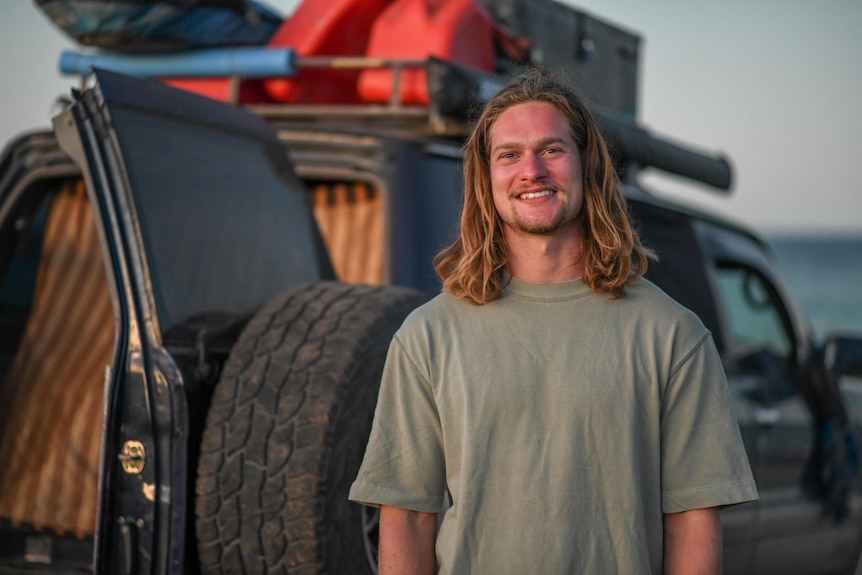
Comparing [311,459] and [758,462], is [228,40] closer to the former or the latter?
[311,459]

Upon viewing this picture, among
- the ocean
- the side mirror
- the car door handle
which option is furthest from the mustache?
the ocean

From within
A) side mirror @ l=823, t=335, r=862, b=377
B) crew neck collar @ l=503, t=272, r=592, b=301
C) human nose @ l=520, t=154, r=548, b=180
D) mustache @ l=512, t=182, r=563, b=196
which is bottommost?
crew neck collar @ l=503, t=272, r=592, b=301

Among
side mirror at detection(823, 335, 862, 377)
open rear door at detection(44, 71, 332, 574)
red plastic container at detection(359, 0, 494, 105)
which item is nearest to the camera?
open rear door at detection(44, 71, 332, 574)

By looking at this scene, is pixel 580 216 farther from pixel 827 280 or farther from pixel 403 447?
pixel 827 280

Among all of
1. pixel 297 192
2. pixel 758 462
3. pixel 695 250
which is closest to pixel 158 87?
pixel 297 192

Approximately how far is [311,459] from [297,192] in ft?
3.75

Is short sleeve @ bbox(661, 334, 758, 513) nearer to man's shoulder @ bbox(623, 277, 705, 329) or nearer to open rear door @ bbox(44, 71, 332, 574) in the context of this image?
man's shoulder @ bbox(623, 277, 705, 329)

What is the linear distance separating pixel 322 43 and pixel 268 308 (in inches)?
82.8

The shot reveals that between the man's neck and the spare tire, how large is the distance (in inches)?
34.5

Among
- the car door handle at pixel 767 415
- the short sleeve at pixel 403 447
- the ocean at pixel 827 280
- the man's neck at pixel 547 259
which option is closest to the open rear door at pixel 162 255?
the short sleeve at pixel 403 447

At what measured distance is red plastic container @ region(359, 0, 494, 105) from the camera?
5.03 m

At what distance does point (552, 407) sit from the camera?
7.59ft

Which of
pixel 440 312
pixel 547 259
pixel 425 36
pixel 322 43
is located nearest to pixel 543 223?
pixel 547 259

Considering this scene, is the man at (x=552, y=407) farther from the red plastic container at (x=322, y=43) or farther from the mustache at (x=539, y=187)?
the red plastic container at (x=322, y=43)
